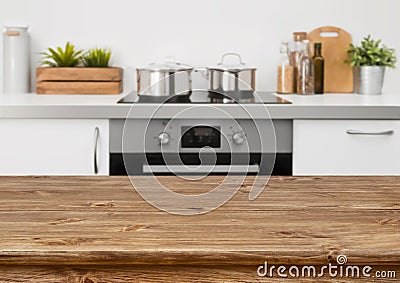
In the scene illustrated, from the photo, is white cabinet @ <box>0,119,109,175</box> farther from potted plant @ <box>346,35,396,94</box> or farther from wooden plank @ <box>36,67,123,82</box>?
potted plant @ <box>346,35,396,94</box>

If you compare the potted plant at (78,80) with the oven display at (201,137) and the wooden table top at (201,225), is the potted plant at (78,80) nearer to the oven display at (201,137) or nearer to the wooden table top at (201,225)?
the oven display at (201,137)

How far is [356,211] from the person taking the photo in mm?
1234

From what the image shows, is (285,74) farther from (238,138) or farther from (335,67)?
(238,138)

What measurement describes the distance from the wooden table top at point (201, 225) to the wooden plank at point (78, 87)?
162 cm

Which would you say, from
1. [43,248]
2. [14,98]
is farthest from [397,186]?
[14,98]

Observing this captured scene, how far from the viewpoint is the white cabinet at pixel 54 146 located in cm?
268

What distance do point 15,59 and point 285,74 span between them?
1.25 metres

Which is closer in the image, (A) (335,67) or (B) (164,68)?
(B) (164,68)

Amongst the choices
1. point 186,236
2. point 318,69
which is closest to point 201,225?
point 186,236

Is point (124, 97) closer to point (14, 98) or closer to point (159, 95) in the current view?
point (159, 95)

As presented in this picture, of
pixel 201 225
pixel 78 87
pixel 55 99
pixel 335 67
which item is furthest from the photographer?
pixel 335 67

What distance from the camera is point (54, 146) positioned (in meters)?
2.69

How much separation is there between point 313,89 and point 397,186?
1.71 meters

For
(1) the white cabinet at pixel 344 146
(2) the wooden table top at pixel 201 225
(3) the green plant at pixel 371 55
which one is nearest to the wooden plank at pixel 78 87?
(1) the white cabinet at pixel 344 146
